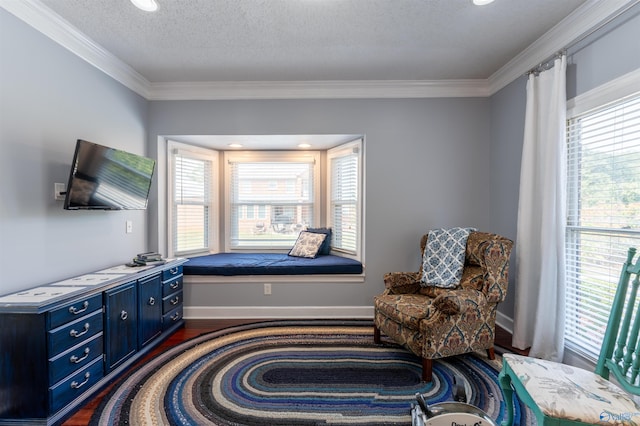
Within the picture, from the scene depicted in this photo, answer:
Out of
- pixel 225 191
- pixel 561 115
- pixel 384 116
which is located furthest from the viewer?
pixel 225 191

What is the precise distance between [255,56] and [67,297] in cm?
233

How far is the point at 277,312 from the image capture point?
10.8 ft

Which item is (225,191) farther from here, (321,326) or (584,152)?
(584,152)

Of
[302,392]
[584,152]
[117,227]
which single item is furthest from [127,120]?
[584,152]

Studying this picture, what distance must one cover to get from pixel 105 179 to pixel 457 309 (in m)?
2.88

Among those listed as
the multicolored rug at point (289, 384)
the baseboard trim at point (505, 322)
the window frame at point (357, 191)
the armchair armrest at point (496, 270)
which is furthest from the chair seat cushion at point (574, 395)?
the window frame at point (357, 191)

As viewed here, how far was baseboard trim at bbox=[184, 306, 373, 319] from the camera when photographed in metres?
3.26

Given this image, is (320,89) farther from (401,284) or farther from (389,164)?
(401,284)

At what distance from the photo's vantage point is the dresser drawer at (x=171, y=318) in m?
2.78

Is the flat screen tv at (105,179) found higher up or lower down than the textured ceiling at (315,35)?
lower down

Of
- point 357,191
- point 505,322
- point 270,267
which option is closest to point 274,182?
point 357,191

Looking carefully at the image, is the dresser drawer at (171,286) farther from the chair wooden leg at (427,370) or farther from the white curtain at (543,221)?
the white curtain at (543,221)

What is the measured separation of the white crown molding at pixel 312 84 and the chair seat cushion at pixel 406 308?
2.17 metres

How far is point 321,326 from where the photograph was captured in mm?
3010
